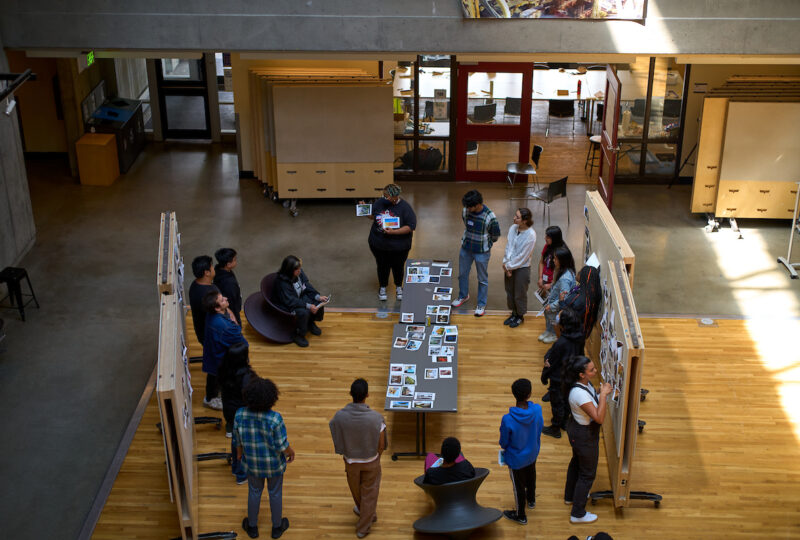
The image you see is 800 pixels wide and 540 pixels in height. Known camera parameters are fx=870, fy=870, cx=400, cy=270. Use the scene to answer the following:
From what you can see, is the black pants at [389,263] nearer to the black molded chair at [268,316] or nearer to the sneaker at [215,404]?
the black molded chair at [268,316]

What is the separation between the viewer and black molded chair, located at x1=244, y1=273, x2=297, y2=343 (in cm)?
1002

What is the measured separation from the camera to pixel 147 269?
40.1 ft

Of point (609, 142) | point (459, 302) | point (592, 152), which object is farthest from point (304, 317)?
point (592, 152)

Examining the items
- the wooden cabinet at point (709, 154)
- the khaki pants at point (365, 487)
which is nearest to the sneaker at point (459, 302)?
the khaki pants at point (365, 487)

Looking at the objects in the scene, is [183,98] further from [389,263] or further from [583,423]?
[583,423]

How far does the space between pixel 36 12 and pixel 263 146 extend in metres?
4.31

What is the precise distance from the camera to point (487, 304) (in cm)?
1112

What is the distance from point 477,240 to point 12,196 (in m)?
6.55

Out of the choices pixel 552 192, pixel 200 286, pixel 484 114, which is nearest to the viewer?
pixel 200 286

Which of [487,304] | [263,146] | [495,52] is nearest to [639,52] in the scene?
[495,52]

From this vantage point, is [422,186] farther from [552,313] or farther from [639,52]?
[552,313]

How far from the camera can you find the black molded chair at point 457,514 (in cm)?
676

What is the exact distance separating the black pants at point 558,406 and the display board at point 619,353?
0.40 m

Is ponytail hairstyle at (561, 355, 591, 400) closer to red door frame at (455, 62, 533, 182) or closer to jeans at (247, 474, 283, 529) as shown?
jeans at (247, 474, 283, 529)
